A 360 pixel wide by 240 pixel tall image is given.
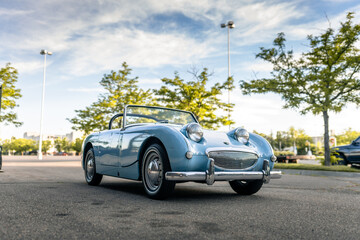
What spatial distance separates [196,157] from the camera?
4.24 metres

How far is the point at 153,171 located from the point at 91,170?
247 centimetres

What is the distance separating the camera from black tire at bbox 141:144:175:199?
4.28 meters

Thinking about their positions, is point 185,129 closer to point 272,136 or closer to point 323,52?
point 323,52

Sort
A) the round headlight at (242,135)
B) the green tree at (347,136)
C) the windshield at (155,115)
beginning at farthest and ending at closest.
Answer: the green tree at (347,136) → the windshield at (155,115) → the round headlight at (242,135)

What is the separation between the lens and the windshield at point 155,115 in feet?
20.0

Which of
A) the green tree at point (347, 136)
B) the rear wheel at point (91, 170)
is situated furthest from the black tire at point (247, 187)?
the green tree at point (347, 136)

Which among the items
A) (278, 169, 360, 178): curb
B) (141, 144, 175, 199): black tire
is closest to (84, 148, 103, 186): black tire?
(141, 144, 175, 199): black tire

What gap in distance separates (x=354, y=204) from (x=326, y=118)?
473 inches

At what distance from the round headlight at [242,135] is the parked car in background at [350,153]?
442 inches

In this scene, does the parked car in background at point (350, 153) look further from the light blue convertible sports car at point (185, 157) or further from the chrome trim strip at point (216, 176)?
the chrome trim strip at point (216, 176)

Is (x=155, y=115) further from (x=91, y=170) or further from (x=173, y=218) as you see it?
(x=173, y=218)

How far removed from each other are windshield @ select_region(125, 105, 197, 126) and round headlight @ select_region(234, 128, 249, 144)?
1.37 metres

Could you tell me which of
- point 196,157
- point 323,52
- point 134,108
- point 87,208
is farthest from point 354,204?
point 323,52

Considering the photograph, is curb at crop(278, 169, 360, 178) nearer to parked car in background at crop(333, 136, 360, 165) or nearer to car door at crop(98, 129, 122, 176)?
parked car in background at crop(333, 136, 360, 165)
